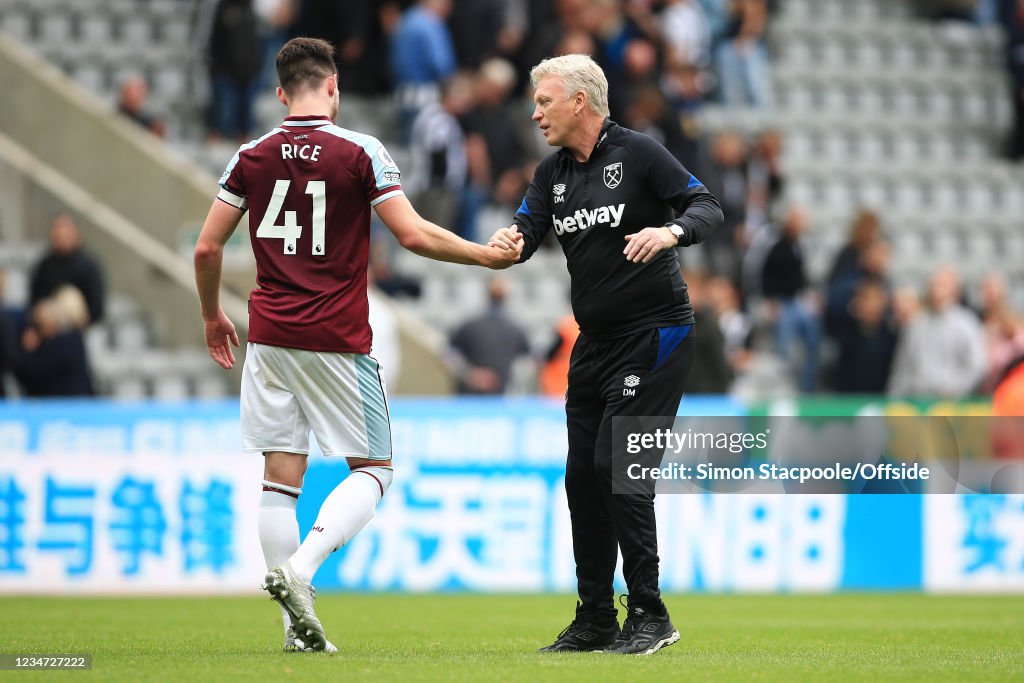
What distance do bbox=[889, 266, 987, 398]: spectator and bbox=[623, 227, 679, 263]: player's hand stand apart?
9631 millimetres

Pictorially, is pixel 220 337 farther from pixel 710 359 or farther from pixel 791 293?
pixel 791 293

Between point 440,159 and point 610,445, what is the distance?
1008 centimetres

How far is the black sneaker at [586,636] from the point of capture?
6824 millimetres

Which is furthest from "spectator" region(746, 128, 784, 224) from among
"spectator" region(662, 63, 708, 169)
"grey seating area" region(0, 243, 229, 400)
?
"grey seating area" region(0, 243, 229, 400)

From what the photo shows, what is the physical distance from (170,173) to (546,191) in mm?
9151

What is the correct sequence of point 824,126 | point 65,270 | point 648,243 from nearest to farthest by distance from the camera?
1. point 648,243
2. point 65,270
3. point 824,126

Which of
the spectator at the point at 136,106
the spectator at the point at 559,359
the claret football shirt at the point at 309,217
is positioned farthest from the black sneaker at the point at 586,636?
the spectator at the point at 136,106

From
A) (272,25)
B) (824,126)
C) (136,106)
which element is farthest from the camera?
(824,126)

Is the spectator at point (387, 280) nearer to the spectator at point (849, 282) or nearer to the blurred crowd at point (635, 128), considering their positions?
the blurred crowd at point (635, 128)

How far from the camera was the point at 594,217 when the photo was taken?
6.76m

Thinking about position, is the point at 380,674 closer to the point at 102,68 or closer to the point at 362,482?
the point at 362,482

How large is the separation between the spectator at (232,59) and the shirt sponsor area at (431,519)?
5.28 m

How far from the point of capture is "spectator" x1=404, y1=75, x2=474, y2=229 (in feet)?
52.3

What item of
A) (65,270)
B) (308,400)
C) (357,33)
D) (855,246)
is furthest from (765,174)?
(308,400)
